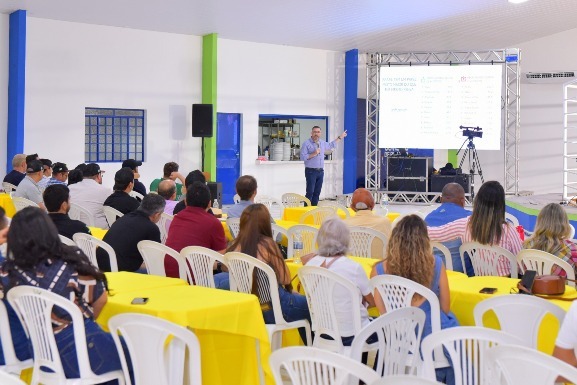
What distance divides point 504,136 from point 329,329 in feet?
44.6

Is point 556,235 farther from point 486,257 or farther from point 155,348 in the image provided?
point 155,348

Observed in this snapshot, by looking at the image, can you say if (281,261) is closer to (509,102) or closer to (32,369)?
(32,369)

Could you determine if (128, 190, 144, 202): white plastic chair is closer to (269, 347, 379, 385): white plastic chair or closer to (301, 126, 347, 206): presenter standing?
(301, 126, 347, 206): presenter standing

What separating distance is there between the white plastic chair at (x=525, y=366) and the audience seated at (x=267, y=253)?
2415 mm

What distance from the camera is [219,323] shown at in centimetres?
432

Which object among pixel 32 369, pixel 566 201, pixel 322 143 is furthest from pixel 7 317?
pixel 322 143

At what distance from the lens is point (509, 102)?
714 inches

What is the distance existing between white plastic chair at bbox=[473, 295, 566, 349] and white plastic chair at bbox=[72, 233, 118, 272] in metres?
2.84

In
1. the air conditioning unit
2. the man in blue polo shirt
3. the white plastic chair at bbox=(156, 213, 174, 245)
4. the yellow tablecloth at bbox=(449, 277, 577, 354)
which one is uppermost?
the air conditioning unit

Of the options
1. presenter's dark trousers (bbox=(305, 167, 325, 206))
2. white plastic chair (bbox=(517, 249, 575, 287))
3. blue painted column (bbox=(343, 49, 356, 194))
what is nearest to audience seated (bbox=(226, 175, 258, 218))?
white plastic chair (bbox=(517, 249, 575, 287))

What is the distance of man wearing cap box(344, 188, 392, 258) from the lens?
273 inches

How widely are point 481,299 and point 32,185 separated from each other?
645 centimetres

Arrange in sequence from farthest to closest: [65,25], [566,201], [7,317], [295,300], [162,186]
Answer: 1. [65,25]
2. [566,201]
3. [162,186]
4. [295,300]
5. [7,317]

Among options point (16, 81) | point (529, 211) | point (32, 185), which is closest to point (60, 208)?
point (32, 185)
